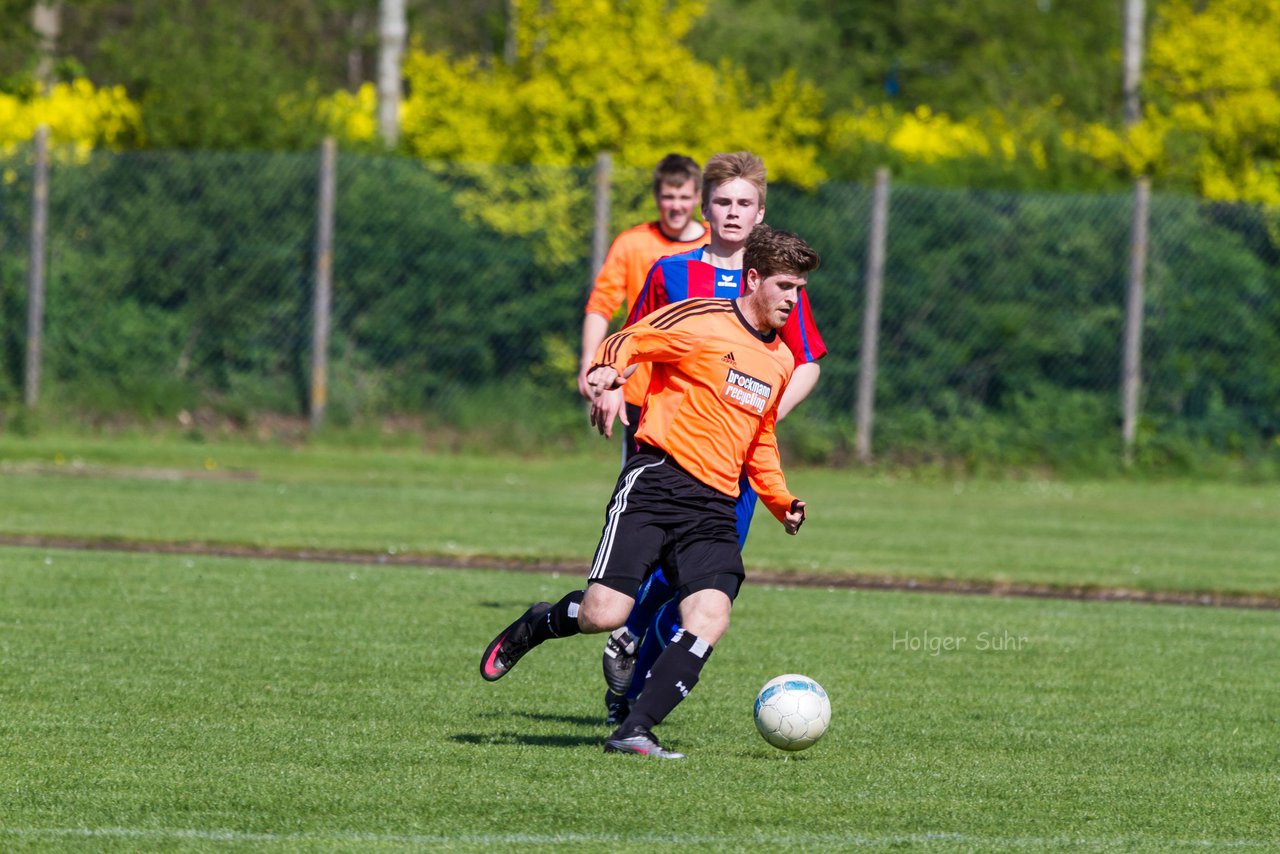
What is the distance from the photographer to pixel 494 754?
253 inches

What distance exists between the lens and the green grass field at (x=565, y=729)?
5.40 metres

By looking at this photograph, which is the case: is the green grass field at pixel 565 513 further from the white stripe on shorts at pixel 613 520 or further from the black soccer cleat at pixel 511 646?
the white stripe on shorts at pixel 613 520

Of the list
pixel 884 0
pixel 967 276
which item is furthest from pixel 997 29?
pixel 967 276

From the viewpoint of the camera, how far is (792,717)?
6438 millimetres

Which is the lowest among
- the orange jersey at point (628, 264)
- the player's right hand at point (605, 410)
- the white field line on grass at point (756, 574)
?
the white field line on grass at point (756, 574)

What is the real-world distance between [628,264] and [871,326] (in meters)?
10.6

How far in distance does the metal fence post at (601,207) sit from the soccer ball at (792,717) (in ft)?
43.8

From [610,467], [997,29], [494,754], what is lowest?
[610,467]

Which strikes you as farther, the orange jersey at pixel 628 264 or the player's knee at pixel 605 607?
the orange jersey at pixel 628 264

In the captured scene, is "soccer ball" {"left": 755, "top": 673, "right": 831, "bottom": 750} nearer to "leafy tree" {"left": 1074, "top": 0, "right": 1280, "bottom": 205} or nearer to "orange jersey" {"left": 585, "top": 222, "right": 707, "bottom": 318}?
"orange jersey" {"left": 585, "top": 222, "right": 707, "bottom": 318}

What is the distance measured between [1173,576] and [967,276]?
26.7 ft

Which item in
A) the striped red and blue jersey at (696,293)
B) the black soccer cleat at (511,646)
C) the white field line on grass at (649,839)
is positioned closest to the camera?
the white field line on grass at (649,839)

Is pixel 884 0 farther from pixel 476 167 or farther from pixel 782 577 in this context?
pixel 782 577

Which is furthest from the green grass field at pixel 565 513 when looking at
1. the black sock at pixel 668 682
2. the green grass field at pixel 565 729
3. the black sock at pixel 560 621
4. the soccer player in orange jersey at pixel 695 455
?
the black sock at pixel 668 682
